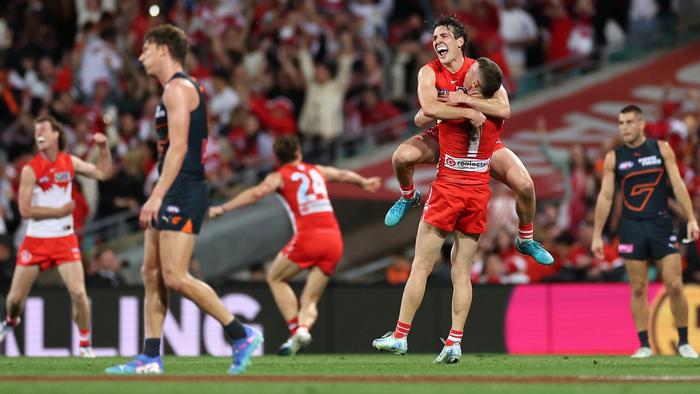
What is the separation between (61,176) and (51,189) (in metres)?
0.17

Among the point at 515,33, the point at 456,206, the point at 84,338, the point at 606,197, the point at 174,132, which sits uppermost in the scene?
the point at 515,33

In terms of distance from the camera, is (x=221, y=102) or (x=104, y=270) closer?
(x=104, y=270)

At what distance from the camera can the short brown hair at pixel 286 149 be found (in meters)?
14.9

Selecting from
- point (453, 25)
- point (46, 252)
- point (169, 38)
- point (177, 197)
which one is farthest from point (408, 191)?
point (46, 252)

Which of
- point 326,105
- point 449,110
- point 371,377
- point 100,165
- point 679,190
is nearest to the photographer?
point 371,377

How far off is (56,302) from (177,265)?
7.23 metres

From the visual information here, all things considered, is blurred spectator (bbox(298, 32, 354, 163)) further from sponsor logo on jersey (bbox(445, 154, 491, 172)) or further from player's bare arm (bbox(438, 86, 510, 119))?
player's bare arm (bbox(438, 86, 510, 119))

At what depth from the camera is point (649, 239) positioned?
13.8 meters

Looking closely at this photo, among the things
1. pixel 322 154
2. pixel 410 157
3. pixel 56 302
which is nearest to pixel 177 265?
pixel 410 157

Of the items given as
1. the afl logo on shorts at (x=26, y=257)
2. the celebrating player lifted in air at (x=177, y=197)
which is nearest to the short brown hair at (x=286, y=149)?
the afl logo on shorts at (x=26, y=257)

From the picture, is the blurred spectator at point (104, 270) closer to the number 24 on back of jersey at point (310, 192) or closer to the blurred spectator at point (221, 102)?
the number 24 on back of jersey at point (310, 192)

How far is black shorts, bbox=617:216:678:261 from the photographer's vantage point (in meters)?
13.8

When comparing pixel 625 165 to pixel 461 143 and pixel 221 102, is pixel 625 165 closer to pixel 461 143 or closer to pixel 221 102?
pixel 461 143

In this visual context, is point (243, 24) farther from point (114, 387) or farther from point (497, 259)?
point (114, 387)
